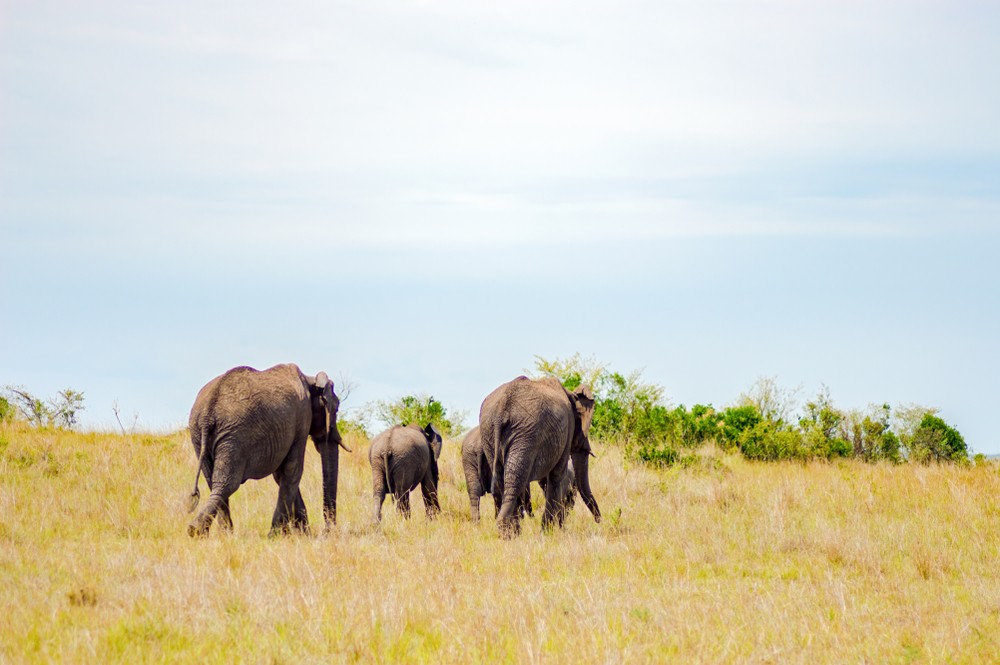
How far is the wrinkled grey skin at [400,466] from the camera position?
15.0 metres

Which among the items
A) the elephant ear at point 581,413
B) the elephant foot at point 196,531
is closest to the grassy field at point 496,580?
the elephant foot at point 196,531

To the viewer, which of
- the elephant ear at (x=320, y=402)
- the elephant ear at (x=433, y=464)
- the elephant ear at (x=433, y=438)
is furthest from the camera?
the elephant ear at (x=433, y=438)

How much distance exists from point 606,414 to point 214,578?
1735cm

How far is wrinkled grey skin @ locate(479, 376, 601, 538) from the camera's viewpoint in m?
13.0

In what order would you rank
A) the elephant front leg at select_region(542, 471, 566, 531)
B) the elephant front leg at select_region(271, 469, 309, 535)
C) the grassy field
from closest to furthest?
the grassy field, the elephant front leg at select_region(271, 469, 309, 535), the elephant front leg at select_region(542, 471, 566, 531)

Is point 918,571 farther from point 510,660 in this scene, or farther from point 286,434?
point 286,434

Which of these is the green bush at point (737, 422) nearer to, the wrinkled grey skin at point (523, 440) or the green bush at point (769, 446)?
the green bush at point (769, 446)

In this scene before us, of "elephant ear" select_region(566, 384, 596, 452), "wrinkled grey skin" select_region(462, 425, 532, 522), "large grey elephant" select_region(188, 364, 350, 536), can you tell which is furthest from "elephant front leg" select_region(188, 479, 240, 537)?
"elephant ear" select_region(566, 384, 596, 452)

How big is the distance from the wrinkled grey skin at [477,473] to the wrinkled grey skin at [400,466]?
74 cm

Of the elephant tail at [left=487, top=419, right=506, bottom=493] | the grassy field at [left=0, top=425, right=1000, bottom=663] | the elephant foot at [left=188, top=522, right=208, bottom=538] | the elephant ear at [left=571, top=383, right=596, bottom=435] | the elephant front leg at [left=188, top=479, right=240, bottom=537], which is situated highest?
the elephant ear at [left=571, top=383, right=596, bottom=435]

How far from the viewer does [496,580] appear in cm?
959

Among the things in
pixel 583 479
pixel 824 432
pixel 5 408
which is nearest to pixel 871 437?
pixel 824 432

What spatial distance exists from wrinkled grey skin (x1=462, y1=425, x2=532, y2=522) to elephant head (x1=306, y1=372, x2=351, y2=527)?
2043 millimetres

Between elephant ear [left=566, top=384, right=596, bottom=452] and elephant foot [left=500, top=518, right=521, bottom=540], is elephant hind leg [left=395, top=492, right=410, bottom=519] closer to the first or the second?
elephant foot [left=500, top=518, right=521, bottom=540]
